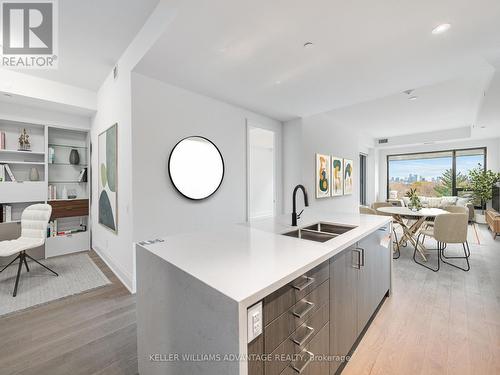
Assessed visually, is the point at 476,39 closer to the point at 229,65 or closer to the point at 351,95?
the point at 351,95

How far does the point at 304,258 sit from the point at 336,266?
0.38 metres

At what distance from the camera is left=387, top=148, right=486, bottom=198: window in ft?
22.9

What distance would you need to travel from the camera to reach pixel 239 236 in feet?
5.17

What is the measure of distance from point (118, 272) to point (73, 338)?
120 cm

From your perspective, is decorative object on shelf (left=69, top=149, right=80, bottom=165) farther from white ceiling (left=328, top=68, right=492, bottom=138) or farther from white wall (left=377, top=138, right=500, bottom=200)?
white wall (left=377, top=138, right=500, bottom=200)

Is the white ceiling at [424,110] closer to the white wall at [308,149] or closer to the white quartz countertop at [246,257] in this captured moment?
the white wall at [308,149]

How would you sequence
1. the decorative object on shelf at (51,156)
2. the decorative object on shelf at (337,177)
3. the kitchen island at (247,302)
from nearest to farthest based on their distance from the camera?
the kitchen island at (247,302), the decorative object on shelf at (51,156), the decorative object on shelf at (337,177)

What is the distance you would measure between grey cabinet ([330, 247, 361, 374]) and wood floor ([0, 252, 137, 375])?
52.8 inches

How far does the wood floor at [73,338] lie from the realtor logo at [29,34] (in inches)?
112

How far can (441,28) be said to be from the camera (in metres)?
1.82

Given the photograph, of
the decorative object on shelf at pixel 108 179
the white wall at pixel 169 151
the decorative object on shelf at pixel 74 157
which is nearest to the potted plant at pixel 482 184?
the white wall at pixel 169 151

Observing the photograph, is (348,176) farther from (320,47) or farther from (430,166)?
(430,166)

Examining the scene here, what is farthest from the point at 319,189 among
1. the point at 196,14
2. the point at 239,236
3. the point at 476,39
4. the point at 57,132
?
the point at 57,132

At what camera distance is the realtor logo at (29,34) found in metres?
2.08
